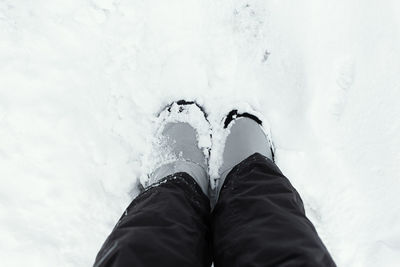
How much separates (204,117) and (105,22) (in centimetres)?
46

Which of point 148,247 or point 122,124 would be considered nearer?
point 148,247

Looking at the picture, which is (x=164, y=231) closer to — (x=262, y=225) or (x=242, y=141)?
(x=262, y=225)

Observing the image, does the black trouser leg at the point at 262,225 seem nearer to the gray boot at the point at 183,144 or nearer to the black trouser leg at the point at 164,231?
the black trouser leg at the point at 164,231

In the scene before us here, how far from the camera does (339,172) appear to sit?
1.10 metres

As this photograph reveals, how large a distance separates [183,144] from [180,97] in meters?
0.18

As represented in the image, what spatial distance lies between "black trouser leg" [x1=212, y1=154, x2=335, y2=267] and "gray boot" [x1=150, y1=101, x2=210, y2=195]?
0.22 meters

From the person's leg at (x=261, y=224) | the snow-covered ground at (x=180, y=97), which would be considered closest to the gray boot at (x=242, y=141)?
the snow-covered ground at (x=180, y=97)

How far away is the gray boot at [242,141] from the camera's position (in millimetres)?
1157

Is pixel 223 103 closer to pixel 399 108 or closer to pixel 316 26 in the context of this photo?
pixel 316 26

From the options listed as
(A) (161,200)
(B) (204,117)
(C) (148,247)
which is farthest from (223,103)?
(C) (148,247)

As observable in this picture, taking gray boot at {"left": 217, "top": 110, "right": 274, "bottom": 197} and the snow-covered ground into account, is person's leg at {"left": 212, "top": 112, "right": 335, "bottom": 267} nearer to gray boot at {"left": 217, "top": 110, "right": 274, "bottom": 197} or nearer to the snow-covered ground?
gray boot at {"left": 217, "top": 110, "right": 274, "bottom": 197}

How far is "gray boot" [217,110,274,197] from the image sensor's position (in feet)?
3.80

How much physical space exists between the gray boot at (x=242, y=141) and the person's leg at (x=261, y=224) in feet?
0.61

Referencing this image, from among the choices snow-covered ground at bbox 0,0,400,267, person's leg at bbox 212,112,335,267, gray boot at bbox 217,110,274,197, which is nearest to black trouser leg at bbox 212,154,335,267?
person's leg at bbox 212,112,335,267
